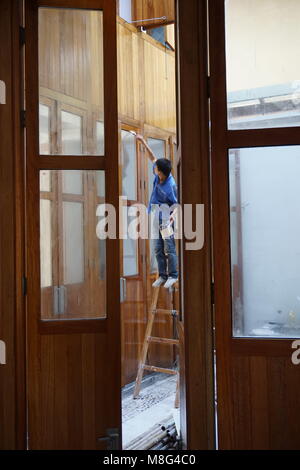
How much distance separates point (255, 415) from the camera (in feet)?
6.50

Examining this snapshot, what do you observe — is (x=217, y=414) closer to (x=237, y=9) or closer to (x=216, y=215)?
(x=216, y=215)

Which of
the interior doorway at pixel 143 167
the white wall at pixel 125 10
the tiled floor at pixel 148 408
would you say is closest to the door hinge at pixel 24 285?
the tiled floor at pixel 148 408

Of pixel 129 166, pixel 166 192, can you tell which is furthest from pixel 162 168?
pixel 129 166

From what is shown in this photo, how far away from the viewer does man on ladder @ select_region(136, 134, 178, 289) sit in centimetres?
397

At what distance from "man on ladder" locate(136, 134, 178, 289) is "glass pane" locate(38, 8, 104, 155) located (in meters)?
1.76

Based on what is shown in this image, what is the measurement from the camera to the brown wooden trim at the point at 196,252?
204 cm

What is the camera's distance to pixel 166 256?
13.6 ft

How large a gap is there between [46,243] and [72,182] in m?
0.31

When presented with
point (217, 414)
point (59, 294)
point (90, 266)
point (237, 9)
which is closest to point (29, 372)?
point (59, 294)

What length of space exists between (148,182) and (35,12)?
8.34ft

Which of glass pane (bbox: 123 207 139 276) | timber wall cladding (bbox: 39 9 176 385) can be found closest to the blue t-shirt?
glass pane (bbox: 123 207 139 276)

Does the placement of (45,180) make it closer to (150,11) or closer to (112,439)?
(112,439)

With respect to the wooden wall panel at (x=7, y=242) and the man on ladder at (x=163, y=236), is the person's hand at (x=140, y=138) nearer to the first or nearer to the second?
the man on ladder at (x=163, y=236)
